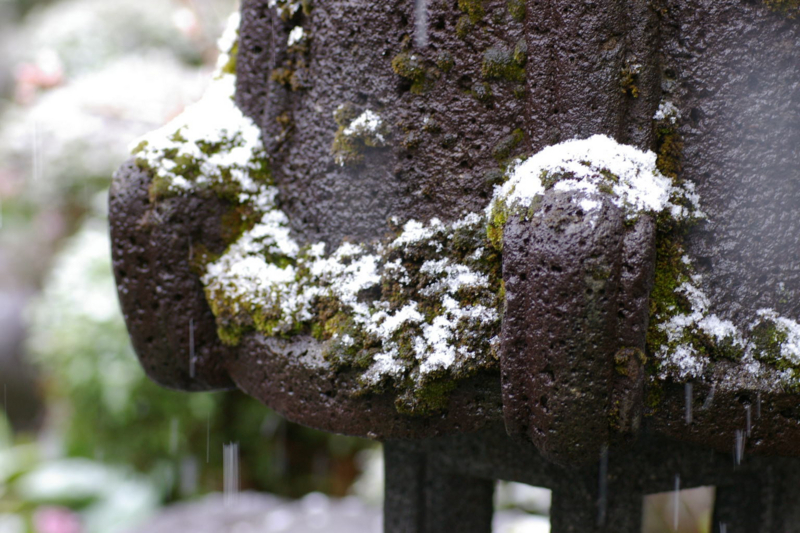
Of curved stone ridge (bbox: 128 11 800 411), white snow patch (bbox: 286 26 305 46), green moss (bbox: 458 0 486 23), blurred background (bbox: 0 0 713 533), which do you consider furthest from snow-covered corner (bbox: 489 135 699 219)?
blurred background (bbox: 0 0 713 533)

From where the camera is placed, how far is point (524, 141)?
38.0 inches

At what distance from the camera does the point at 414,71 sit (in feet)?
3.23

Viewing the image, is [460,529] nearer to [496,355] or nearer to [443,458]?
[443,458]

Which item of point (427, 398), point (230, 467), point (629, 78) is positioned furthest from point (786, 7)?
point (230, 467)

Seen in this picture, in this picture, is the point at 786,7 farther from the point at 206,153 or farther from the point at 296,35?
the point at 206,153

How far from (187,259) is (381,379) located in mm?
436

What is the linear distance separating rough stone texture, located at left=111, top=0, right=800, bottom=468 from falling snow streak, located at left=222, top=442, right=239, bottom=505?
3.14 m

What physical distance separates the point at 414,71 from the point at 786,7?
52 cm

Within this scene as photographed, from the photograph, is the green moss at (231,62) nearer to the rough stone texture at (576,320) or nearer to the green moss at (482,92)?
the green moss at (482,92)

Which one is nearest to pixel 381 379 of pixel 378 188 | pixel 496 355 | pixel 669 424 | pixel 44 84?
pixel 496 355

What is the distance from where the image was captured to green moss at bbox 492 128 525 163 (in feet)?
3.16

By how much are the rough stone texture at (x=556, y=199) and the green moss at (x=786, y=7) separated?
1 centimetres

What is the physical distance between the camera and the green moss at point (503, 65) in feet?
3.10

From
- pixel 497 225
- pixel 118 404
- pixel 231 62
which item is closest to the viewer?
pixel 497 225
